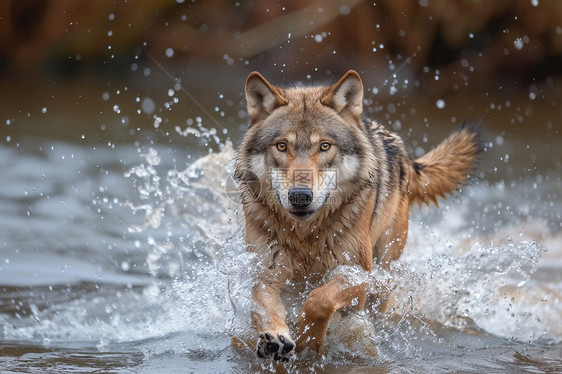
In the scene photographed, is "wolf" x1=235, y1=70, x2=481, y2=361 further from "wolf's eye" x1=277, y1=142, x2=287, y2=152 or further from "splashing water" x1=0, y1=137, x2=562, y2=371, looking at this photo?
"splashing water" x1=0, y1=137, x2=562, y2=371

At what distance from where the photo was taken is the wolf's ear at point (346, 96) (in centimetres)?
415

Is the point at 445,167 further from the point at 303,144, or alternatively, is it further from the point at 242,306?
the point at 242,306

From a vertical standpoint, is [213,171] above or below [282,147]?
above

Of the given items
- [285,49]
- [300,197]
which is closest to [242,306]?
[300,197]

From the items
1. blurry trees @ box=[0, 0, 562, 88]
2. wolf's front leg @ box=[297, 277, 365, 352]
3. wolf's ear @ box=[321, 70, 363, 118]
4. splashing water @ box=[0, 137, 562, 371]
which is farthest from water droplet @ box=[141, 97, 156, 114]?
wolf's front leg @ box=[297, 277, 365, 352]

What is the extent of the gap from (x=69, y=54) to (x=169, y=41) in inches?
75.0

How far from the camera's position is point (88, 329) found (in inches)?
187

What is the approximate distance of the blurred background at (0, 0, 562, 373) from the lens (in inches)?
181

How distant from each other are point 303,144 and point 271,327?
95 centimetres

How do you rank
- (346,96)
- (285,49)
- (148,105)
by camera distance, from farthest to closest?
(285,49)
(148,105)
(346,96)

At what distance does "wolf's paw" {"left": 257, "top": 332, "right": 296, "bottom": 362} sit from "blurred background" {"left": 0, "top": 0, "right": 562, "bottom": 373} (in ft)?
1.12

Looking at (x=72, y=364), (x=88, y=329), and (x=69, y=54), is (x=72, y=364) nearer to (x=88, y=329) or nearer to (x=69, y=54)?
(x=88, y=329)

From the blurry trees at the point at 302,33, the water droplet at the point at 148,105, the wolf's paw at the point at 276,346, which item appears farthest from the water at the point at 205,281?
the blurry trees at the point at 302,33

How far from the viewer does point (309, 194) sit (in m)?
3.80
